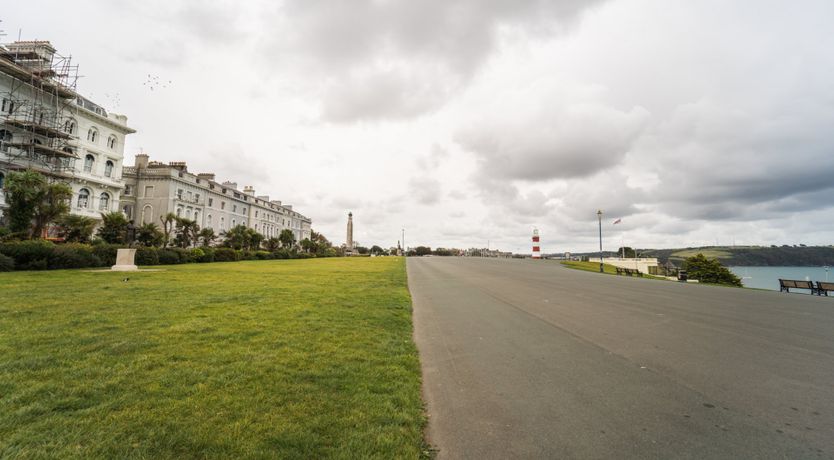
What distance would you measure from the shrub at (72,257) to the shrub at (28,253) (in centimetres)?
47

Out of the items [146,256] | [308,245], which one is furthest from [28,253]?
[308,245]

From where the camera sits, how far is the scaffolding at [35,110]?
35.2 m

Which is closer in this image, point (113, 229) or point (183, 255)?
point (183, 255)

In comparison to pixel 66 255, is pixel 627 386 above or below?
below

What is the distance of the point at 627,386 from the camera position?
15.6ft

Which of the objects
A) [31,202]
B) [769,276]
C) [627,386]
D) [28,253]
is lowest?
[769,276]

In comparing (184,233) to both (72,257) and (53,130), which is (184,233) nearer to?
(53,130)

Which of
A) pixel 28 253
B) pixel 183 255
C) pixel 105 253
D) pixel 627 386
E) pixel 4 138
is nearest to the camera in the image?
pixel 627 386

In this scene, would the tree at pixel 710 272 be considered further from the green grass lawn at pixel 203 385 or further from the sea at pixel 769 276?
the green grass lawn at pixel 203 385

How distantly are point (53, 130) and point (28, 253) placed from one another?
29.0 meters

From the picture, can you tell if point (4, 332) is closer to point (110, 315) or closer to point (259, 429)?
point (110, 315)

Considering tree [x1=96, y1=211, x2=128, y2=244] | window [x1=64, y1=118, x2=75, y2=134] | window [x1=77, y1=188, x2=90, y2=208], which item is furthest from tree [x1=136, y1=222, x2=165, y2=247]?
window [x1=64, y1=118, x2=75, y2=134]

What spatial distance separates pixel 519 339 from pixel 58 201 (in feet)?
108

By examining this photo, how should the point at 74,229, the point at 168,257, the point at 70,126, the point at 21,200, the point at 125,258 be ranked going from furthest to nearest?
the point at 70,126 < the point at 168,257 < the point at 74,229 < the point at 21,200 < the point at 125,258
